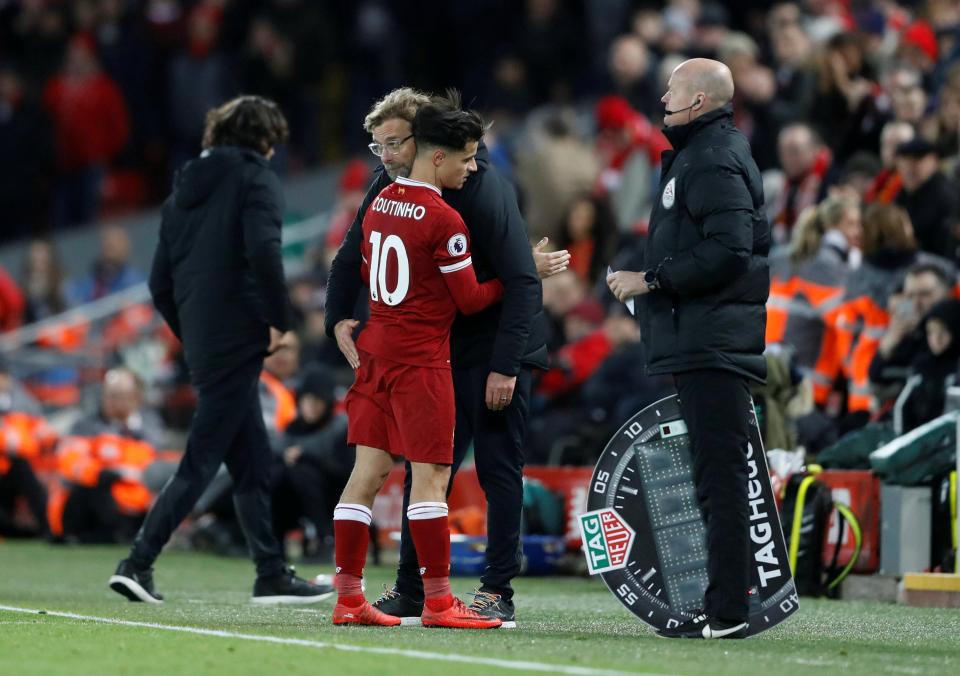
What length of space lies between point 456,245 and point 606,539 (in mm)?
1318

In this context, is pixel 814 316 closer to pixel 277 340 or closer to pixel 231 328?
Result: pixel 277 340

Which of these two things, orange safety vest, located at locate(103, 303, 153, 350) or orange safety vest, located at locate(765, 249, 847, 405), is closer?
orange safety vest, located at locate(765, 249, 847, 405)

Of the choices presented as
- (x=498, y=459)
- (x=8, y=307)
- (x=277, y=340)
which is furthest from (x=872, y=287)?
(x=8, y=307)

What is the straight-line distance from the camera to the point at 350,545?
7.46m

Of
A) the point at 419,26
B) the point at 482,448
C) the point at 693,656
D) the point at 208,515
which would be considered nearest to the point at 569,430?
the point at 208,515

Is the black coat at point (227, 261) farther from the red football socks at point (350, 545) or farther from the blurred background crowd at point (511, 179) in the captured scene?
the blurred background crowd at point (511, 179)

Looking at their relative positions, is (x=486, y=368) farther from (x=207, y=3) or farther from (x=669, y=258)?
(x=207, y=3)

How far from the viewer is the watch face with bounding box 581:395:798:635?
299 inches

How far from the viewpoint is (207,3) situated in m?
21.6

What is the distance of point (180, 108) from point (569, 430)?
8.89 m

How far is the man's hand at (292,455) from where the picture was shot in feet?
42.4

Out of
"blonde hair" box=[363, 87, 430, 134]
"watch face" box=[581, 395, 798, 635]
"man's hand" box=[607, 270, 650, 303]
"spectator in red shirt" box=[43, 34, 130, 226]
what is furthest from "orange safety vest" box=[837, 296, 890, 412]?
"spectator in red shirt" box=[43, 34, 130, 226]

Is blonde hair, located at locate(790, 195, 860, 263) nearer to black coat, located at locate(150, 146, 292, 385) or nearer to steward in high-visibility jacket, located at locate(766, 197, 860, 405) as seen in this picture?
steward in high-visibility jacket, located at locate(766, 197, 860, 405)

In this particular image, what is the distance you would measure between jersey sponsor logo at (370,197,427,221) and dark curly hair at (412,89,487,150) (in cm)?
24
